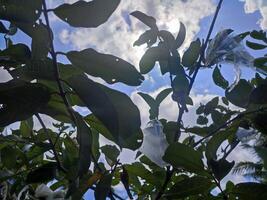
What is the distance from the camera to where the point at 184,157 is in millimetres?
894

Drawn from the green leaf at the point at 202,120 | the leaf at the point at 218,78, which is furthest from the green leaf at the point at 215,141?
the green leaf at the point at 202,120

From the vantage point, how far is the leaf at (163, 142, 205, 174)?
0.87 metres

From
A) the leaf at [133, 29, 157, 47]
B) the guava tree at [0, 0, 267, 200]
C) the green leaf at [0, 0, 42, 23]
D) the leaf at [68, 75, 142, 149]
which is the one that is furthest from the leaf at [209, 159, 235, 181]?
the green leaf at [0, 0, 42, 23]

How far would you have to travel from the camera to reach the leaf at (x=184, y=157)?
2.84 ft

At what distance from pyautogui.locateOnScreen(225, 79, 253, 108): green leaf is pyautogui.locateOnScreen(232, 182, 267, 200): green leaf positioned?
0.21m

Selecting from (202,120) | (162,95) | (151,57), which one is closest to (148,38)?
(151,57)

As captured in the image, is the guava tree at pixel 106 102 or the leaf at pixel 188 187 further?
the leaf at pixel 188 187

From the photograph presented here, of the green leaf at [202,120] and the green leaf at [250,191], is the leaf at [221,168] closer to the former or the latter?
the green leaf at [250,191]

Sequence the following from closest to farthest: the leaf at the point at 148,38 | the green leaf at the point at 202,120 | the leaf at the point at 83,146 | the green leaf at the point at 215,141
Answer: the leaf at the point at 83,146 → the green leaf at the point at 215,141 → the leaf at the point at 148,38 → the green leaf at the point at 202,120

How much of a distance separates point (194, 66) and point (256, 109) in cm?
23

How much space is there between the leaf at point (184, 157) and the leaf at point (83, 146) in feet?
0.71

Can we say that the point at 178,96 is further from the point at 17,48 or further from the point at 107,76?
the point at 17,48

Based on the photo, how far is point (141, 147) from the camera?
910mm

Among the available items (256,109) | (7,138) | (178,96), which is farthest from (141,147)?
(7,138)
